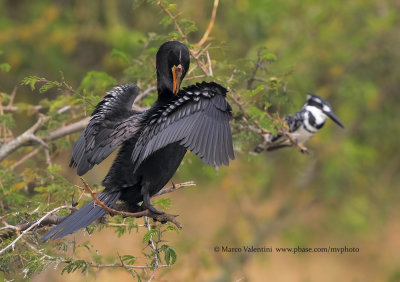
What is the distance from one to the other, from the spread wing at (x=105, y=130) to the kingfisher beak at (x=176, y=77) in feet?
0.82

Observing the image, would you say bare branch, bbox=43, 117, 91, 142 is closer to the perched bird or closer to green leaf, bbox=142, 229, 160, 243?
the perched bird

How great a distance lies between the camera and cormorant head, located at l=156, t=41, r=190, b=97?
3.71 meters

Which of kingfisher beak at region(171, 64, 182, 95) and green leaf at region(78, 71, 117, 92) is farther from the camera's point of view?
green leaf at region(78, 71, 117, 92)

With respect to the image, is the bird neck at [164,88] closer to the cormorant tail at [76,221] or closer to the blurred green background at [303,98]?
the cormorant tail at [76,221]

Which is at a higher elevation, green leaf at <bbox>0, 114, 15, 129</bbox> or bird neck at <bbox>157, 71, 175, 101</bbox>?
bird neck at <bbox>157, 71, 175, 101</bbox>

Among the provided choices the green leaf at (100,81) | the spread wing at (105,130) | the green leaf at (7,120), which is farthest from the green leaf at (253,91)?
the green leaf at (7,120)

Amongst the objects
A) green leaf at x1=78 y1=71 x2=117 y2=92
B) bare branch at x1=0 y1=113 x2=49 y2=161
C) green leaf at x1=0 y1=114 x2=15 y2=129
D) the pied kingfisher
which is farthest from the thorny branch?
green leaf at x1=0 y1=114 x2=15 y2=129

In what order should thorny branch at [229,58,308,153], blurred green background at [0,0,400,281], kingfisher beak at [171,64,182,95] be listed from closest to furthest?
1. kingfisher beak at [171,64,182,95]
2. thorny branch at [229,58,308,153]
3. blurred green background at [0,0,400,281]

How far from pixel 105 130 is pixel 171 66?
543mm

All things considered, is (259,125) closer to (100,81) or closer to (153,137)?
(153,137)

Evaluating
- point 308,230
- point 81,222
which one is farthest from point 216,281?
point 81,222

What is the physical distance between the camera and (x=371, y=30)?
7.59m

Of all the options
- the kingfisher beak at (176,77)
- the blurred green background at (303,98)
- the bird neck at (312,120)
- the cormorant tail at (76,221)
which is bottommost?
the blurred green background at (303,98)

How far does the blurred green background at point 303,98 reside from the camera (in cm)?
772
